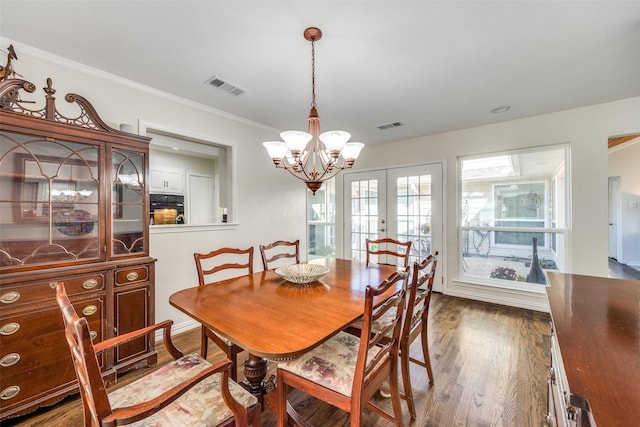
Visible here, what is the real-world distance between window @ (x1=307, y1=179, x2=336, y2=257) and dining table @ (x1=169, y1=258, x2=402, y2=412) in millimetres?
3180

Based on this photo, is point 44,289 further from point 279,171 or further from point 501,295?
point 501,295

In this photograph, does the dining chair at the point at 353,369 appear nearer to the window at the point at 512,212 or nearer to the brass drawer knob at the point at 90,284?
the brass drawer knob at the point at 90,284

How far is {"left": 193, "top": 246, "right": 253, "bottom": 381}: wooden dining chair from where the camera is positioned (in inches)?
68.1

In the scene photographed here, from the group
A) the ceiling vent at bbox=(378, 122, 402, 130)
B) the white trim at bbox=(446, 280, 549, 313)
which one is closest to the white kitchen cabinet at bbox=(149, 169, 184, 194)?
the ceiling vent at bbox=(378, 122, 402, 130)

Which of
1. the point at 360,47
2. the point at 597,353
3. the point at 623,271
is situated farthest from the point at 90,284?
the point at 623,271

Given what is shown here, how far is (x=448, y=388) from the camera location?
1.89 m

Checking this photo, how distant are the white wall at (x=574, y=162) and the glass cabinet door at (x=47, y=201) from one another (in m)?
4.22

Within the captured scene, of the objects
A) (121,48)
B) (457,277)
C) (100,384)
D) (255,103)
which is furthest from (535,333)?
(121,48)

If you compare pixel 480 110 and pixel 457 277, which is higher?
pixel 480 110

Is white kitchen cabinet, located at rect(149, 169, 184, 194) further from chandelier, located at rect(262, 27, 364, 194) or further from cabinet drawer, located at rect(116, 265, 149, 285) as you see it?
chandelier, located at rect(262, 27, 364, 194)

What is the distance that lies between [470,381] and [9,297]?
10.2ft

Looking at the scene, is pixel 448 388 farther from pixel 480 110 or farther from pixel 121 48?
pixel 121 48

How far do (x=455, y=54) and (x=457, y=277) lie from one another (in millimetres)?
3087

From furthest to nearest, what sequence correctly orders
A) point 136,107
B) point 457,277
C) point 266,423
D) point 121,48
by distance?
point 457,277
point 136,107
point 121,48
point 266,423
